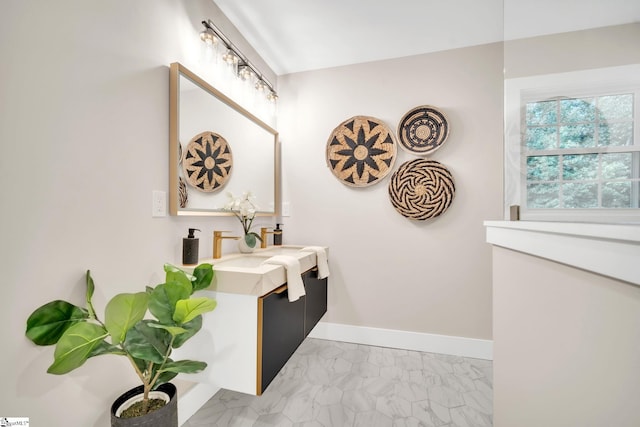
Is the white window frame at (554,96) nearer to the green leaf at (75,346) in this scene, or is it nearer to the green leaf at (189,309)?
the green leaf at (189,309)

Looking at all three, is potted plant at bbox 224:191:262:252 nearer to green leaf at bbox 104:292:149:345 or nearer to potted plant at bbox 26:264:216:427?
potted plant at bbox 26:264:216:427

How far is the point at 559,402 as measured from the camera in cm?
56

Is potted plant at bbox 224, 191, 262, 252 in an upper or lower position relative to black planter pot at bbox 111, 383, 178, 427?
upper

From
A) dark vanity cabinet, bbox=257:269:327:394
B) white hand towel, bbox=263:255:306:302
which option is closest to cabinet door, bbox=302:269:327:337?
dark vanity cabinet, bbox=257:269:327:394

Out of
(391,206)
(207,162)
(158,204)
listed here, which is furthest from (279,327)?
(391,206)

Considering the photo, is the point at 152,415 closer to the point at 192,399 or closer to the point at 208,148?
the point at 192,399

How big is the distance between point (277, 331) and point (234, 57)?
5.74 feet

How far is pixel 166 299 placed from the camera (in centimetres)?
97

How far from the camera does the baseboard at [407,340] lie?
2.16 m

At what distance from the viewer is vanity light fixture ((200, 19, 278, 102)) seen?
5.23ft

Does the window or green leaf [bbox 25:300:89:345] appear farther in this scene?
green leaf [bbox 25:300:89:345]

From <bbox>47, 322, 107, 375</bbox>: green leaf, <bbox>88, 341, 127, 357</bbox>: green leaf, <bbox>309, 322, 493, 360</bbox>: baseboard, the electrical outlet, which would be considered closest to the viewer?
<bbox>47, 322, 107, 375</bbox>: green leaf

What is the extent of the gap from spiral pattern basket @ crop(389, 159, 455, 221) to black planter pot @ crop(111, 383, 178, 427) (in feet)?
6.28

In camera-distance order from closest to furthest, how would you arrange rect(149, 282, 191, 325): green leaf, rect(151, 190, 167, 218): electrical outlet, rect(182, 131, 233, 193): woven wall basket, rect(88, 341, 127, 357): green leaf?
1. rect(88, 341, 127, 357): green leaf
2. rect(149, 282, 191, 325): green leaf
3. rect(151, 190, 167, 218): electrical outlet
4. rect(182, 131, 233, 193): woven wall basket
